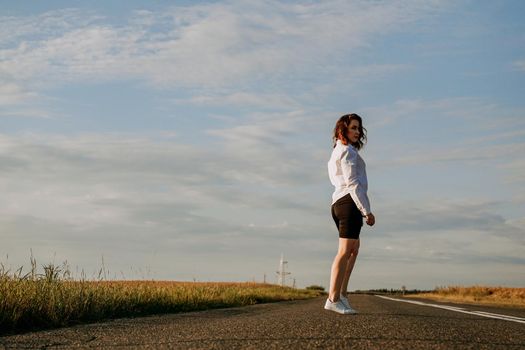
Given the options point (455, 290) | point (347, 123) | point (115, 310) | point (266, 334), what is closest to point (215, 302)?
point (115, 310)

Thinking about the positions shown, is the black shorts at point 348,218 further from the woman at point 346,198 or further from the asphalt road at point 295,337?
the asphalt road at point 295,337

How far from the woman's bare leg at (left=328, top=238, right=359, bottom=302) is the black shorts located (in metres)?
0.08

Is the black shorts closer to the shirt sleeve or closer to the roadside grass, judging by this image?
the shirt sleeve

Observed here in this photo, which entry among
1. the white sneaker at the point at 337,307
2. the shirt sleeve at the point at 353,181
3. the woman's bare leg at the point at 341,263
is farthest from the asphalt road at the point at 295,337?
the shirt sleeve at the point at 353,181

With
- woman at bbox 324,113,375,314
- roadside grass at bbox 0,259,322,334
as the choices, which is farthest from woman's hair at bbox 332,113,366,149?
roadside grass at bbox 0,259,322,334

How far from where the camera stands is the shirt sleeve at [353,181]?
680cm

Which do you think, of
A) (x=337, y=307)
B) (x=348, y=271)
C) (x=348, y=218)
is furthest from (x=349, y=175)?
(x=337, y=307)

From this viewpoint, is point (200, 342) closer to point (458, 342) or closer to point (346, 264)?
point (458, 342)

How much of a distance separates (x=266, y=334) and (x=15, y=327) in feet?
13.0

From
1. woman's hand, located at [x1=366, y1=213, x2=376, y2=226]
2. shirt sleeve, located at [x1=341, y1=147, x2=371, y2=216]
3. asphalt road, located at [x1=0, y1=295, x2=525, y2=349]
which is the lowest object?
asphalt road, located at [x1=0, y1=295, x2=525, y2=349]

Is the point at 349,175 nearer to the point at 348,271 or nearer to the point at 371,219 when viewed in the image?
the point at 371,219

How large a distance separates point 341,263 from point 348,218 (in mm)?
550

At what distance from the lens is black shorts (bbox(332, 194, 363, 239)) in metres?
6.89

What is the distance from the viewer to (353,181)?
6.87 meters
